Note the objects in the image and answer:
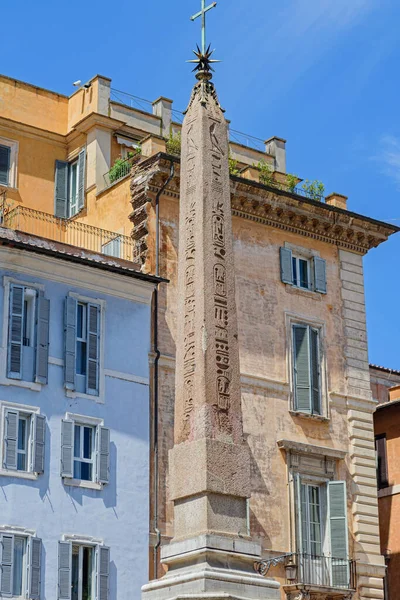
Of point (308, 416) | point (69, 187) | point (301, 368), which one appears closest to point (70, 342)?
point (301, 368)

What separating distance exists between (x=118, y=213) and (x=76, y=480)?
19.5 feet

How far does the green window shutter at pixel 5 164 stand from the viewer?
25781 mm

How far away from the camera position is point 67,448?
20.3 metres

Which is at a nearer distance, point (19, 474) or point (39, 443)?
point (19, 474)

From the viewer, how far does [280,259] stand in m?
24.8

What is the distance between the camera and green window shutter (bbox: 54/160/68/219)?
26297mm

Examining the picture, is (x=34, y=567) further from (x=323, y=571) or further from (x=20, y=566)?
(x=323, y=571)

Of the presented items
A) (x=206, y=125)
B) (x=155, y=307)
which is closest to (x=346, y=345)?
(x=155, y=307)

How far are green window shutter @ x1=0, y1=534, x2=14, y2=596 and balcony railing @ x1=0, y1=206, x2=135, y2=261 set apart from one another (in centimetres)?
611

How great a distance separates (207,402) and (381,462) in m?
15.1

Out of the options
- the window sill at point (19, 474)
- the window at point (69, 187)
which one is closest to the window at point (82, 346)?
the window sill at point (19, 474)

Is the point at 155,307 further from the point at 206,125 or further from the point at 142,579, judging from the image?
the point at 206,125

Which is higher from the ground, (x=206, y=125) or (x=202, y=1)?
(x=202, y=1)

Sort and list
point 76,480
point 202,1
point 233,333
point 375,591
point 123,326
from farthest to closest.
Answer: point 375,591 < point 123,326 < point 76,480 < point 202,1 < point 233,333
